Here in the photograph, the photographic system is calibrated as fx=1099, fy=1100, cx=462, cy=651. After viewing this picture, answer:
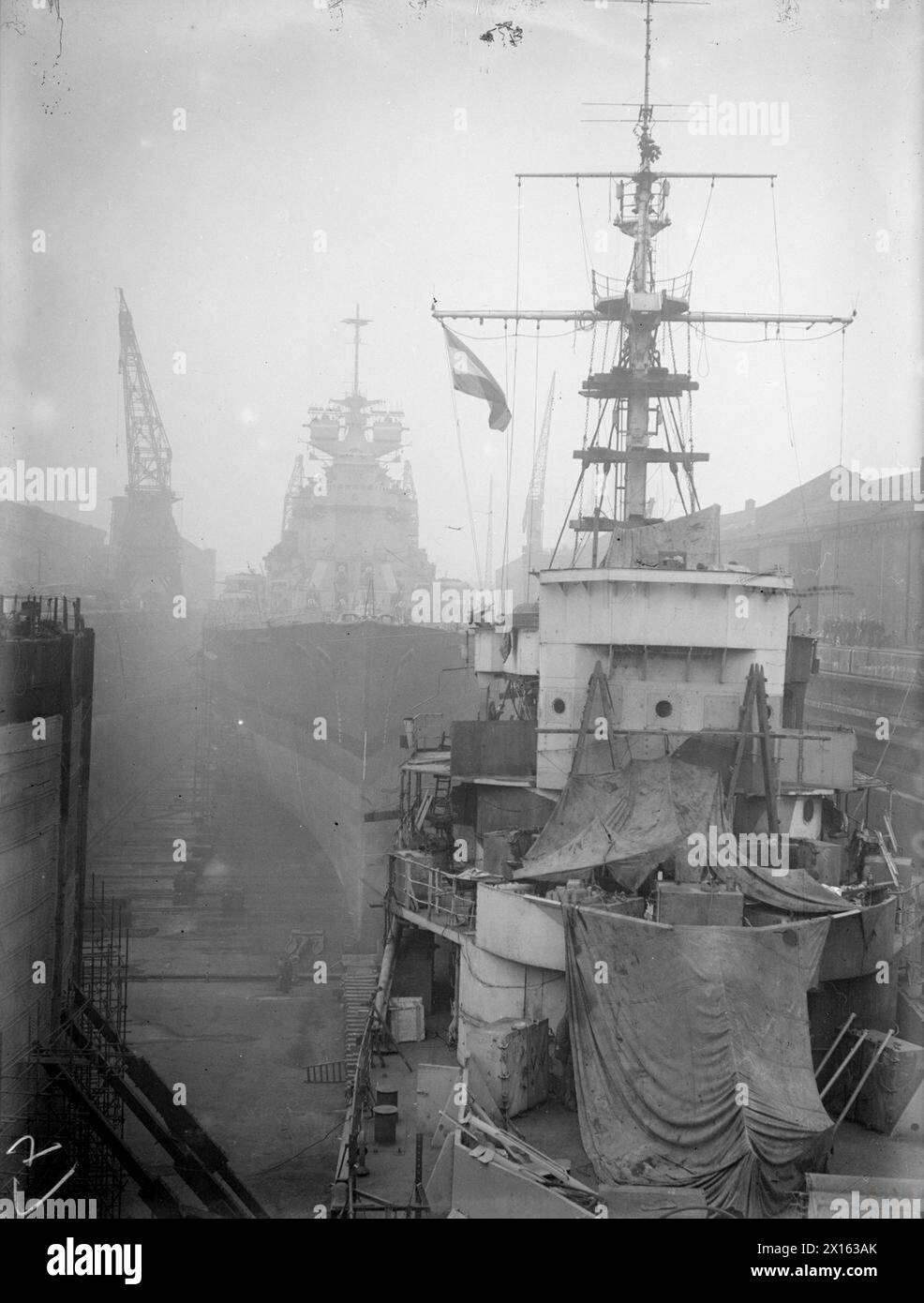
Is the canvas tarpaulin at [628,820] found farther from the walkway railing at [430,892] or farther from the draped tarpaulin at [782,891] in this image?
the walkway railing at [430,892]

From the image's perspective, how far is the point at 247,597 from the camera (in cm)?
4725

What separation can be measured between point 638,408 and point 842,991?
9763 mm

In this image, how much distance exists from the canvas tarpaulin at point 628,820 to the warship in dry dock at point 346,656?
552cm

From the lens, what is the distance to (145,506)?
56500mm

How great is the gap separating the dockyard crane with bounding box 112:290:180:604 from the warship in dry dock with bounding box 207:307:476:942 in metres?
8.77

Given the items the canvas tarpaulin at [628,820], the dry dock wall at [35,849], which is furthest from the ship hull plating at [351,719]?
the canvas tarpaulin at [628,820]

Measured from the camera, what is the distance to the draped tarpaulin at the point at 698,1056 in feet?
25.0

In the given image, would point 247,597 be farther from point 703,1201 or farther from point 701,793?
point 703,1201

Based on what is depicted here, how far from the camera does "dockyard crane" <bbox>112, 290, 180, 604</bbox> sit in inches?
2164

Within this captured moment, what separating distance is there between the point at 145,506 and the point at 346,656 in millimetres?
36388

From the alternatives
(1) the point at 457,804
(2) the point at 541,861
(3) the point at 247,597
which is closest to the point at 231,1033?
(1) the point at 457,804

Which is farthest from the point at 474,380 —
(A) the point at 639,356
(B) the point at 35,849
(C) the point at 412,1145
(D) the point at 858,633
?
(D) the point at 858,633

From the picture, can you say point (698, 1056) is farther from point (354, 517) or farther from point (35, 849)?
point (354, 517)

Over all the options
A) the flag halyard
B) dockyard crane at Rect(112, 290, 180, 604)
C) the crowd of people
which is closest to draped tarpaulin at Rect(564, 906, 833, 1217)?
the flag halyard
